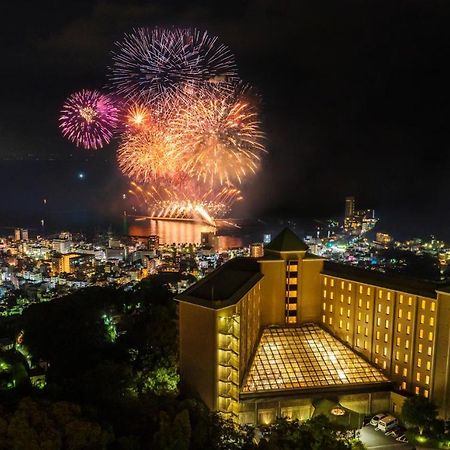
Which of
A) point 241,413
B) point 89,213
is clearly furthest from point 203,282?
point 89,213

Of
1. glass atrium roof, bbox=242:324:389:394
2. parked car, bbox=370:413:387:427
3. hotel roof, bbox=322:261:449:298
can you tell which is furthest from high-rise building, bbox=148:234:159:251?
parked car, bbox=370:413:387:427

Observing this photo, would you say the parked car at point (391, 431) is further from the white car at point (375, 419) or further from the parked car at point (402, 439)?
the white car at point (375, 419)

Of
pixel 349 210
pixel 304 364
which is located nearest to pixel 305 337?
pixel 304 364

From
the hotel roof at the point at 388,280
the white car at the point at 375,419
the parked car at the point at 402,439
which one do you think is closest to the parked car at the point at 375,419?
the white car at the point at 375,419

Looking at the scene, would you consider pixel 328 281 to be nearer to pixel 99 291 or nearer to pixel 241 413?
pixel 241 413

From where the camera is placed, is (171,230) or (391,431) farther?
(171,230)

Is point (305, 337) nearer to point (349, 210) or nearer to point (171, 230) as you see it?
point (171, 230)
